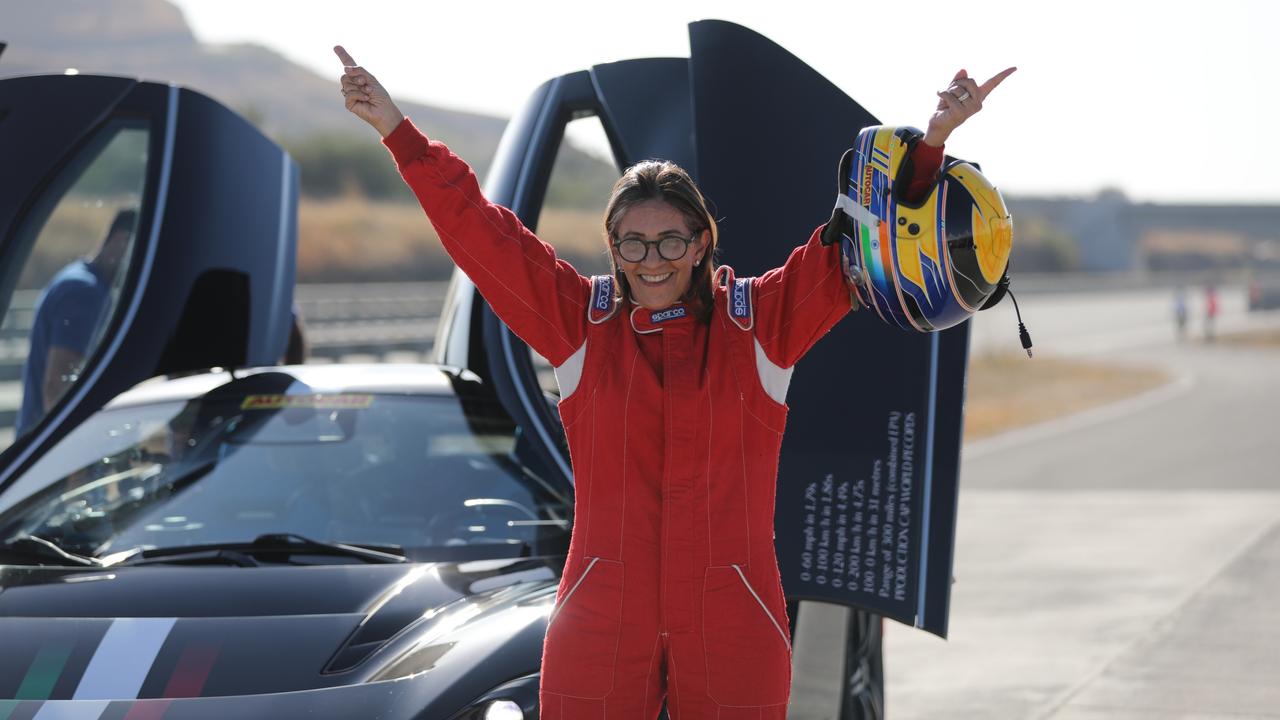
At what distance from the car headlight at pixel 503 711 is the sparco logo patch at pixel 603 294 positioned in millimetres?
930

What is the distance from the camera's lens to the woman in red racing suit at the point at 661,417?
8.41 ft

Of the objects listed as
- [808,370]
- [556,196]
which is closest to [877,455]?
[808,370]

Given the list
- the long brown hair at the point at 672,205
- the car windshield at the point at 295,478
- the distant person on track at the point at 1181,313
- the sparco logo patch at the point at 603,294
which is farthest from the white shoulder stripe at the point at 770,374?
the distant person on track at the point at 1181,313

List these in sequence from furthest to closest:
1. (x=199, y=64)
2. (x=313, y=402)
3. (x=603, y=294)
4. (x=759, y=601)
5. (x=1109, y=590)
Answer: (x=199, y=64) → (x=1109, y=590) → (x=313, y=402) → (x=603, y=294) → (x=759, y=601)

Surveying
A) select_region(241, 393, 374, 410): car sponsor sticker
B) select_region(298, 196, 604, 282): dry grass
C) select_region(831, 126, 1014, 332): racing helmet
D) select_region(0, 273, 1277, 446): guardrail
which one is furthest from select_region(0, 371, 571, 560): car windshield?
select_region(298, 196, 604, 282): dry grass

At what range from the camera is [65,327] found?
5.49 m

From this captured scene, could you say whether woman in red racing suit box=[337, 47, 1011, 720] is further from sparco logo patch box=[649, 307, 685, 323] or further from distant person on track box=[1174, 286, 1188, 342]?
distant person on track box=[1174, 286, 1188, 342]

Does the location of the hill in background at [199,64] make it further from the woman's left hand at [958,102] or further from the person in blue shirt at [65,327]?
the woman's left hand at [958,102]

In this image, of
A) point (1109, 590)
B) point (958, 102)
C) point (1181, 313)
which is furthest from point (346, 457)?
point (1181, 313)

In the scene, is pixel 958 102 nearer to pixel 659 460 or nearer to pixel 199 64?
pixel 659 460

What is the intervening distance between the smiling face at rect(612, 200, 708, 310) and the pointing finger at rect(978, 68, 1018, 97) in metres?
0.58

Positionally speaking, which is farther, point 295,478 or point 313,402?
point 313,402

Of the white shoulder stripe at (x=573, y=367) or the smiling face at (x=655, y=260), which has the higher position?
the smiling face at (x=655, y=260)

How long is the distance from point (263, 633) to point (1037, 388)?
25.7 metres
